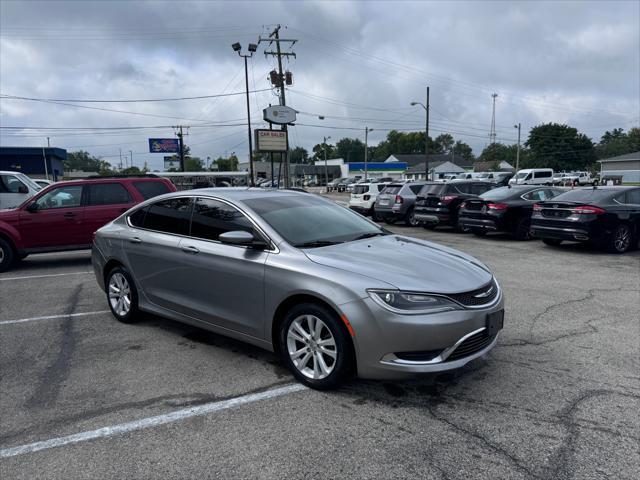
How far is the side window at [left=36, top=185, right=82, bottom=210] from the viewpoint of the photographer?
9.25 meters

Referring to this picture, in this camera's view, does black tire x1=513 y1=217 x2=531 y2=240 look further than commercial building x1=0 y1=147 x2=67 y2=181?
No

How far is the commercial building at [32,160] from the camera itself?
160 ft

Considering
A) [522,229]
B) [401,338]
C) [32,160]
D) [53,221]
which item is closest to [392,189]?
[522,229]

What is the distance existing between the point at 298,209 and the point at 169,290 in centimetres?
158

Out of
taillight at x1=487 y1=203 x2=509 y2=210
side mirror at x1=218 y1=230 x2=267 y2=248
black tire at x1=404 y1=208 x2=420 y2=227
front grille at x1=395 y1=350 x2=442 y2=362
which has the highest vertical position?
side mirror at x1=218 y1=230 x2=267 y2=248

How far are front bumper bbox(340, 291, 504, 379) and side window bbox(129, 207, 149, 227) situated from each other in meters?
3.10

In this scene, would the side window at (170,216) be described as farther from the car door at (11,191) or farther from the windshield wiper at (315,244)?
the car door at (11,191)

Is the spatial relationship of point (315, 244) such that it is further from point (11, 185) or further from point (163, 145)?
point (163, 145)

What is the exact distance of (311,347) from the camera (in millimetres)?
3584

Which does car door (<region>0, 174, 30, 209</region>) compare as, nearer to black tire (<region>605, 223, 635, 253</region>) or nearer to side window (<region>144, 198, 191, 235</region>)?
side window (<region>144, 198, 191, 235</region>)

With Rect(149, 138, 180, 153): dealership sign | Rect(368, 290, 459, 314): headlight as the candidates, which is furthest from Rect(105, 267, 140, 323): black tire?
Rect(149, 138, 180, 153): dealership sign

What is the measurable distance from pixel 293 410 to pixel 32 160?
57.2 meters

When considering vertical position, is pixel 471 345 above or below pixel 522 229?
above

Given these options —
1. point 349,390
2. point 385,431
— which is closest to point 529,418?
point 385,431
